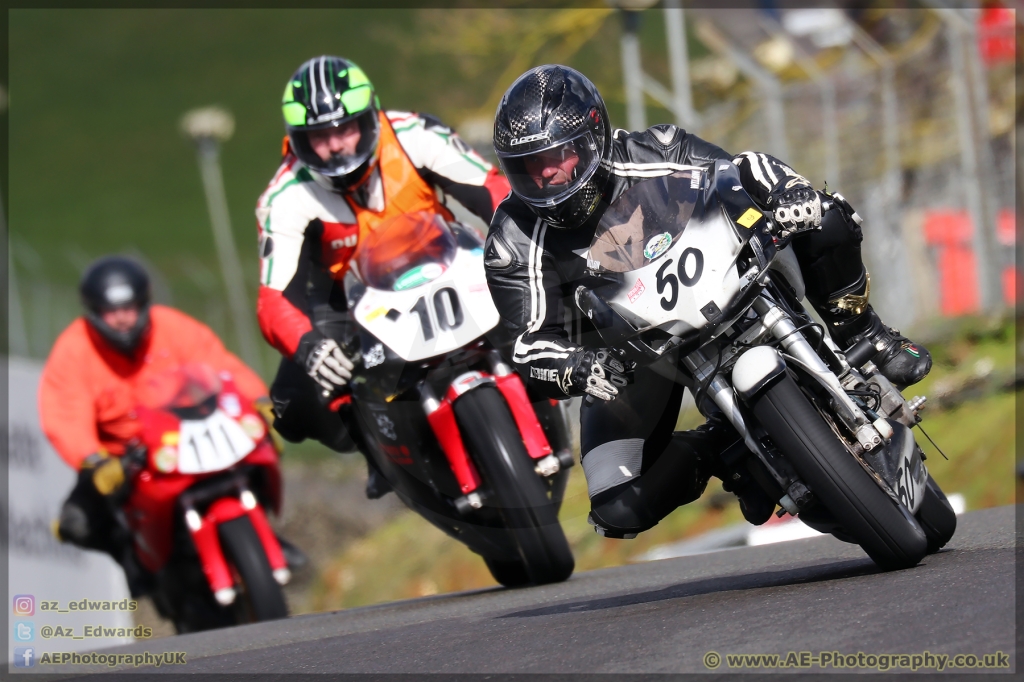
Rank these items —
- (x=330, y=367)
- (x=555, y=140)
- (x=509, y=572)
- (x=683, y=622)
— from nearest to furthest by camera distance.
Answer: (x=683, y=622) → (x=555, y=140) → (x=330, y=367) → (x=509, y=572)

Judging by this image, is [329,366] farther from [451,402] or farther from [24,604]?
[24,604]

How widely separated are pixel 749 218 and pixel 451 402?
1.94 m

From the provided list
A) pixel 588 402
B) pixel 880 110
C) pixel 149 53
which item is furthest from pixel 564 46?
pixel 149 53

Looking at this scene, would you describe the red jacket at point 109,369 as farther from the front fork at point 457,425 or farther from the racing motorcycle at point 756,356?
the racing motorcycle at point 756,356

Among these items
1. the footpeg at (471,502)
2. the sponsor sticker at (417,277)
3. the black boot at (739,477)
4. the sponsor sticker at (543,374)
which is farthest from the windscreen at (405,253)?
the black boot at (739,477)

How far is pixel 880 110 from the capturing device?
1070 centimetres

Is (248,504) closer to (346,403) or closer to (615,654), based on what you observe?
(346,403)

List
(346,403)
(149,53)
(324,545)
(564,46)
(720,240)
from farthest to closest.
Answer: (149,53) → (564,46) → (324,545) → (346,403) → (720,240)

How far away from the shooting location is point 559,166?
4215 mm

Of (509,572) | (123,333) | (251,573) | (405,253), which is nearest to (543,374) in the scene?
(405,253)

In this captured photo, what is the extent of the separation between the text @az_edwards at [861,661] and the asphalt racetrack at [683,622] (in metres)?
0.02

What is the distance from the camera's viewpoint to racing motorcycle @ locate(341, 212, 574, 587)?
222 inches

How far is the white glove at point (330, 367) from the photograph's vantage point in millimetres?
5781

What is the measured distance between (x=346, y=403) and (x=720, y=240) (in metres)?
2.55
